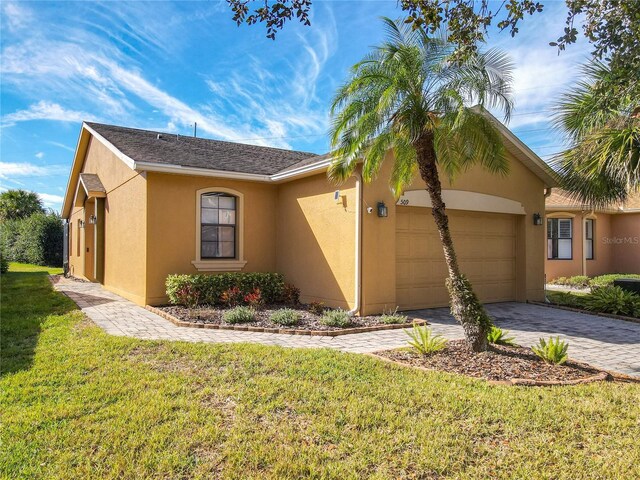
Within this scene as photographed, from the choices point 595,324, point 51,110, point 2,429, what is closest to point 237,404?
point 2,429

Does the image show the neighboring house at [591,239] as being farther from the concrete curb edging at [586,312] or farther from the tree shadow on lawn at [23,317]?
the tree shadow on lawn at [23,317]

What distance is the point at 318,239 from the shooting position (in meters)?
11.1

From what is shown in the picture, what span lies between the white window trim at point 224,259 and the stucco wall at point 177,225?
0.08m

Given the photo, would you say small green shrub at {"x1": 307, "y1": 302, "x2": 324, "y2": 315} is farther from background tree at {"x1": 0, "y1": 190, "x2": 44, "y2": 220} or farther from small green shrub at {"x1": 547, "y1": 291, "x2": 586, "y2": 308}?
background tree at {"x1": 0, "y1": 190, "x2": 44, "y2": 220}

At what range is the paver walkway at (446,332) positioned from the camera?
711 cm

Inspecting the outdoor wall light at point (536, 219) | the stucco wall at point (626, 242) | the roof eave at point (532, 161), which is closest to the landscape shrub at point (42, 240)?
the roof eave at point (532, 161)

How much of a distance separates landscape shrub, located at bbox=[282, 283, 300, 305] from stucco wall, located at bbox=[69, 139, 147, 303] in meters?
3.69

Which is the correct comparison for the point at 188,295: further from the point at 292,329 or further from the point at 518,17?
the point at 518,17

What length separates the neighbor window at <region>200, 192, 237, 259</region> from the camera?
1179 centimetres

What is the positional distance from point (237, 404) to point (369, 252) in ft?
19.5

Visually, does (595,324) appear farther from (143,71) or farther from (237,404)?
(143,71)

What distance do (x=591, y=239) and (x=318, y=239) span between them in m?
15.9

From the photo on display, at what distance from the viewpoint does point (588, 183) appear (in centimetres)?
1071

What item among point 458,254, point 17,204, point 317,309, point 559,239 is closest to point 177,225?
point 317,309
